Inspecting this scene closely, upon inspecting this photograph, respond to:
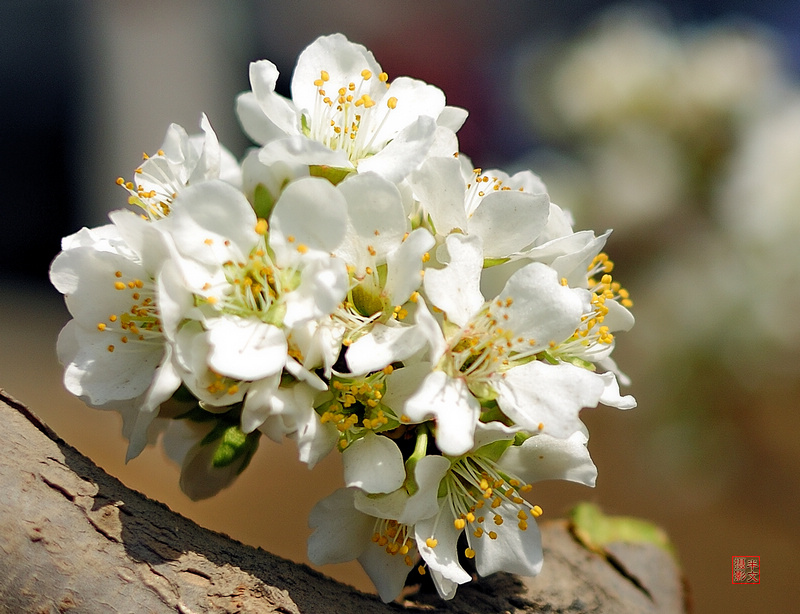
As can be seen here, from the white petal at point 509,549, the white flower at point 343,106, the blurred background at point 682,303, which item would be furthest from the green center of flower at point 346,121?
the blurred background at point 682,303

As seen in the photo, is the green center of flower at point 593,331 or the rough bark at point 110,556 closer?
the rough bark at point 110,556

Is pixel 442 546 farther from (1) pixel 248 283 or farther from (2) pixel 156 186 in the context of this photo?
(2) pixel 156 186

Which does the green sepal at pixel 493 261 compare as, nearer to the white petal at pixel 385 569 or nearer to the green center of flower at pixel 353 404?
the green center of flower at pixel 353 404

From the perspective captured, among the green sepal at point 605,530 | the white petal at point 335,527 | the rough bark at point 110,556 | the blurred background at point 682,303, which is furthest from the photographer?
the blurred background at point 682,303

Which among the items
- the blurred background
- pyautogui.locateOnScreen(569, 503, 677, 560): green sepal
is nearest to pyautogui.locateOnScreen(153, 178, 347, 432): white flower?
pyautogui.locateOnScreen(569, 503, 677, 560): green sepal

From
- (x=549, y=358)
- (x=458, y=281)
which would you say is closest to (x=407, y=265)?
Result: (x=458, y=281)

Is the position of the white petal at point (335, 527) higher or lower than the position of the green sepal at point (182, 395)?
lower

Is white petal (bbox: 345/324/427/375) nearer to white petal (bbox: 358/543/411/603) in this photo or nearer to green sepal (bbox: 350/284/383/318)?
green sepal (bbox: 350/284/383/318)

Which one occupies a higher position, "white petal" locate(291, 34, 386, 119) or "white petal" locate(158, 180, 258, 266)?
"white petal" locate(291, 34, 386, 119)
